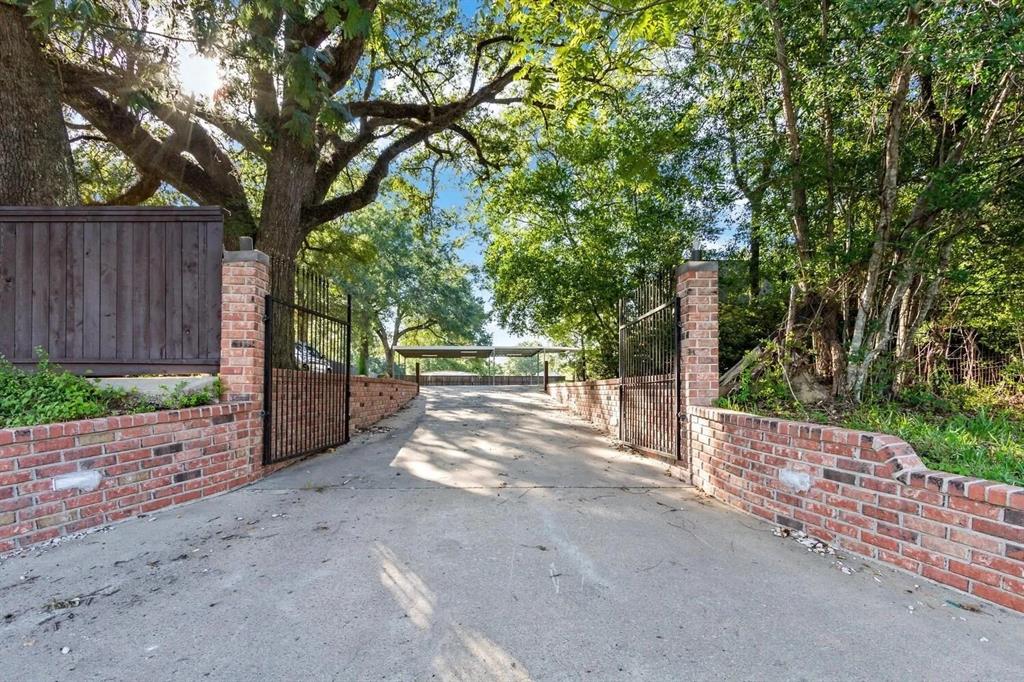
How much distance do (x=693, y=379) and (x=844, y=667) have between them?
8.85 feet

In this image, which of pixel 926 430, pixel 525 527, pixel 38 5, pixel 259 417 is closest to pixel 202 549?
pixel 259 417

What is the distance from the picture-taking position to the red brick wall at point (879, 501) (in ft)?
6.53

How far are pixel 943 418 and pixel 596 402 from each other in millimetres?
5255

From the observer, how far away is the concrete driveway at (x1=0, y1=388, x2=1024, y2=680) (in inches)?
64.8

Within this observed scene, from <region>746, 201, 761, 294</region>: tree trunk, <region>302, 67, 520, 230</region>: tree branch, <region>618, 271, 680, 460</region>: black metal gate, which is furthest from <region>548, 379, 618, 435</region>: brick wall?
<region>302, 67, 520, 230</region>: tree branch

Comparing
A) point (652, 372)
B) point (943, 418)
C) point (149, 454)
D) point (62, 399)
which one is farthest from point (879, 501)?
point (62, 399)

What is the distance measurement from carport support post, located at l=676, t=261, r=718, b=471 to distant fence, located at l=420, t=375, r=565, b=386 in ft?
55.3

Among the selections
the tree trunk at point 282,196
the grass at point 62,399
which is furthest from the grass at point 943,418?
the tree trunk at point 282,196

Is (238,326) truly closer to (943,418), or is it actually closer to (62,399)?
(62,399)

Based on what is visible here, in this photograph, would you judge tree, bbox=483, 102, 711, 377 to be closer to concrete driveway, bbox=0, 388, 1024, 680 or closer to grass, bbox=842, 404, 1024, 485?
grass, bbox=842, 404, 1024, 485

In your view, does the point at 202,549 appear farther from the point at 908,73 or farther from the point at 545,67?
the point at 908,73

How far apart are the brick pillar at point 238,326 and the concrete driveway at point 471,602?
1026 millimetres

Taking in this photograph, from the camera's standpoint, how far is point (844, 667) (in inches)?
64.5

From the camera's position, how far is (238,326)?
154 inches
